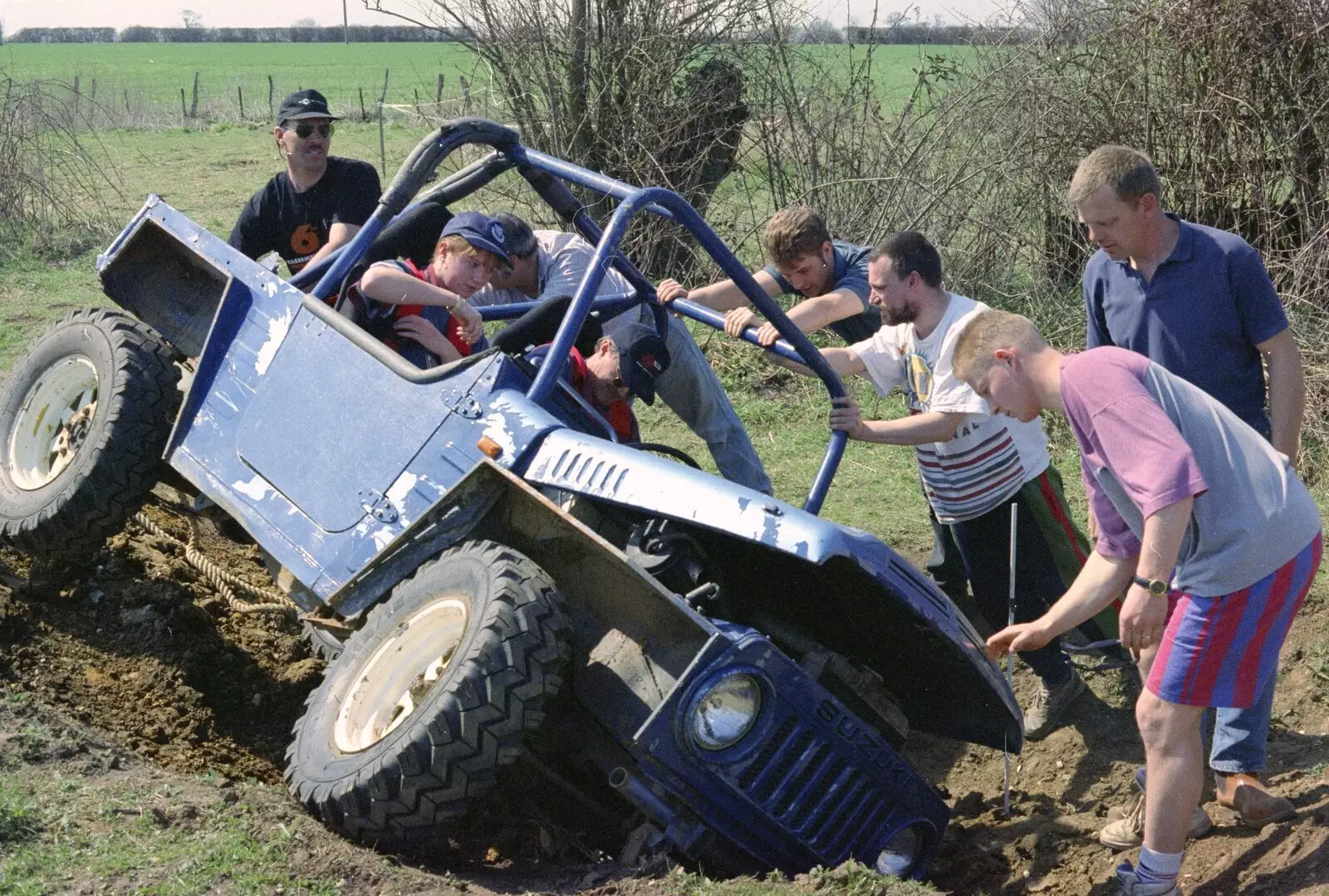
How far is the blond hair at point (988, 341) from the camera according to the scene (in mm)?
3408

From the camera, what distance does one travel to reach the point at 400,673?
12.5 feet

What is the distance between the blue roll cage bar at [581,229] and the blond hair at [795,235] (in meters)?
0.40

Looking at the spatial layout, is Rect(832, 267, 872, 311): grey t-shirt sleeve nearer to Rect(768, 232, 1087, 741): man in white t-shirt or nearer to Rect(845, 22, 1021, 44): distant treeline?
Rect(768, 232, 1087, 741): man in white t-shirt

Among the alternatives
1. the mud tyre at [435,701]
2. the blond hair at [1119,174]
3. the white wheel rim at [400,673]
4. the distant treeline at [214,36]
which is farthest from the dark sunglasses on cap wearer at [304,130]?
the distant treeline at [214,36]

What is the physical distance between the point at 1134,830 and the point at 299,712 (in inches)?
111

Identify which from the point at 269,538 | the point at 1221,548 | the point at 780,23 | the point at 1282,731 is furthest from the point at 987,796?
the point at 780,23

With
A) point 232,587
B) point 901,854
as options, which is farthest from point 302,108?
point 901,854

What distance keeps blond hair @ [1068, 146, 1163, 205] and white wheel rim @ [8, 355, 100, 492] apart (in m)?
3.59

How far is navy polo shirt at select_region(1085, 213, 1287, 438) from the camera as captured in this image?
4301mm

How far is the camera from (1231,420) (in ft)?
11.3

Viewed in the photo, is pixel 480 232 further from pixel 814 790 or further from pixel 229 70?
pixel 229 70

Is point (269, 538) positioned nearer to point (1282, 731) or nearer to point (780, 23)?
point (1282, 731)

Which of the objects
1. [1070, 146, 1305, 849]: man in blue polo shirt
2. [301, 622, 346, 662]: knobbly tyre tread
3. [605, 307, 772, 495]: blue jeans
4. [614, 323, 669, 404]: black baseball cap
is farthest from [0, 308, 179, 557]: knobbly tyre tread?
[1070, 146, 1305, 849]: man in blue polo shirt

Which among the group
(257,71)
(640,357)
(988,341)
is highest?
(257,71)
